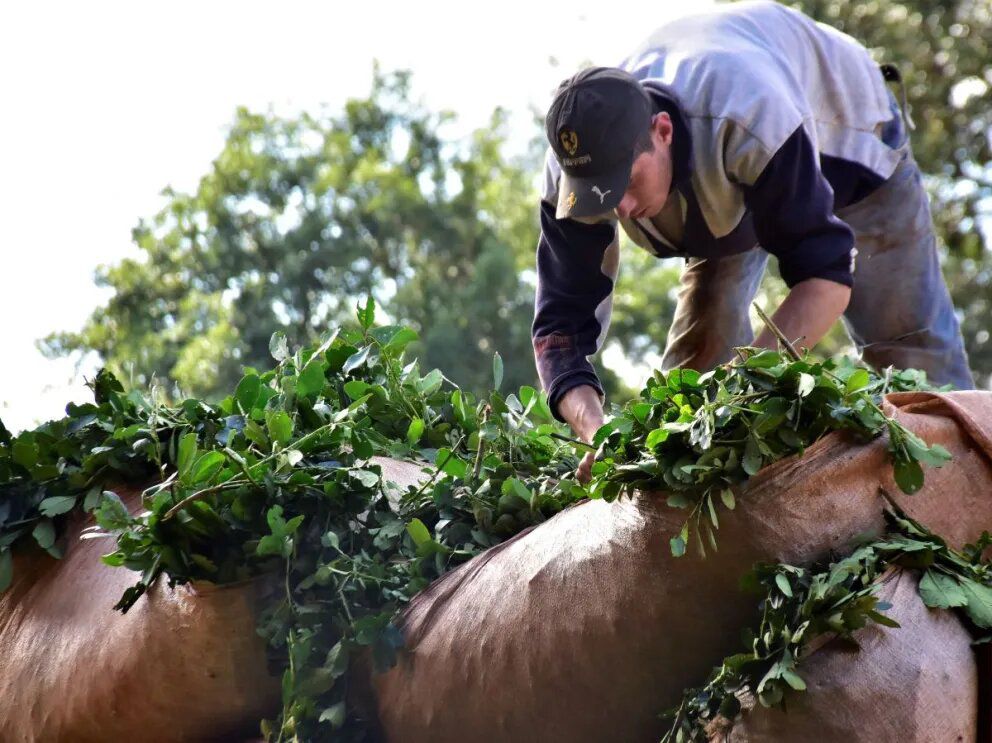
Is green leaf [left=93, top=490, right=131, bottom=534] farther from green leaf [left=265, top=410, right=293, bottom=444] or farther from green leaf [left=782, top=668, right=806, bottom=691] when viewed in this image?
green leaf [left=782, top=668, right=806, bottom=691]

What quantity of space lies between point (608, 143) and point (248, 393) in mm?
976

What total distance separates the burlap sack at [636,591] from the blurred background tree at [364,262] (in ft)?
49.1

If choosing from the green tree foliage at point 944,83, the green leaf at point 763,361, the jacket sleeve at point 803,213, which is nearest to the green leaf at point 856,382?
the green leaf at point 763,361

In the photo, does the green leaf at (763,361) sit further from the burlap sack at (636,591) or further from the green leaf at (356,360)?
the green leaf at (356,360)

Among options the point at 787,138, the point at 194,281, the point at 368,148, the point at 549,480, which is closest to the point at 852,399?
the point at 549,480

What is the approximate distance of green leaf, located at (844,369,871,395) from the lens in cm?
183

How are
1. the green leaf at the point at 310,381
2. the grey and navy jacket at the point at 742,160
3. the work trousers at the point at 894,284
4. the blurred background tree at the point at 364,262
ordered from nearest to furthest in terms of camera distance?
the green leaf at the point at 310,381
the grey and navy jacket at the point at 742,160
the work trousers at the point at 894,284
the blurred background tree at the point at 364,262

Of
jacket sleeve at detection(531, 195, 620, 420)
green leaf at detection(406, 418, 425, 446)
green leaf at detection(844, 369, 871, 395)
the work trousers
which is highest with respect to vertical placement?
green leaf at detection(844, 369, 871, 395)

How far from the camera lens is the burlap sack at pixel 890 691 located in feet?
5.43

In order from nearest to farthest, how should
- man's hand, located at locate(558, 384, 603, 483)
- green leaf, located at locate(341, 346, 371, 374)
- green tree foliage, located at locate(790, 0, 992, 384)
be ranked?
green leaf, located at locate(341, 346, 371, 374), man's hand, located at locate(558, 384, 603, 483), green tree foliage, located at locate(790, 0, 992, 384)

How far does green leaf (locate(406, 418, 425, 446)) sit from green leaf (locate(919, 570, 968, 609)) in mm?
1161

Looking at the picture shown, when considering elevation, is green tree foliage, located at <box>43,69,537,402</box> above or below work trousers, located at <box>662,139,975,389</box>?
below

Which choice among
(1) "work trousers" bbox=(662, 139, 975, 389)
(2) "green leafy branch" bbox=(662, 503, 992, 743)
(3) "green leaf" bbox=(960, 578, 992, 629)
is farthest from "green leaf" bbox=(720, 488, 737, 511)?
(1) "work trousers" bbox=(662, 139, 975, 389)

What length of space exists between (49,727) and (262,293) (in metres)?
19.3
